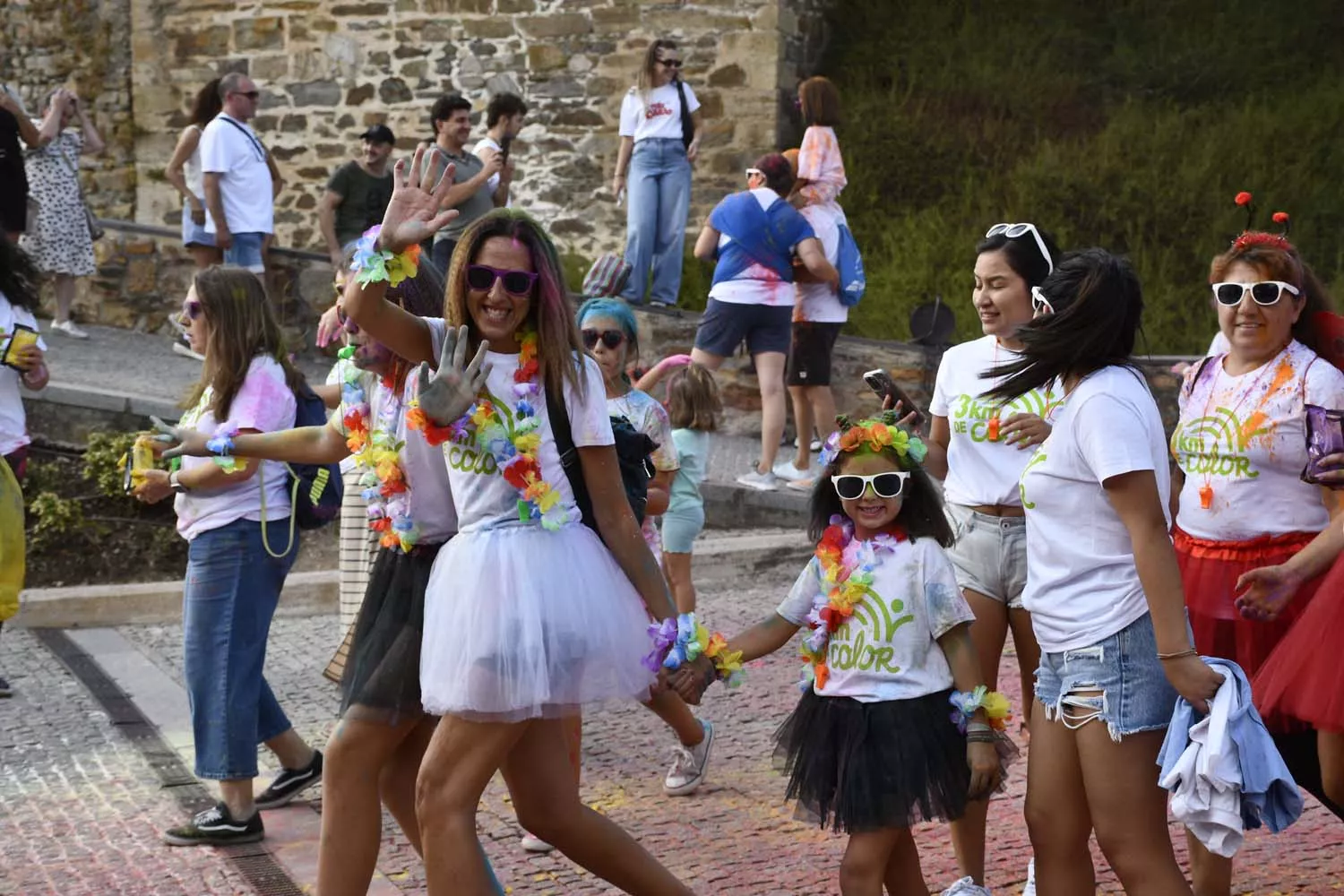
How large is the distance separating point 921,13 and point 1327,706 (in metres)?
13.2

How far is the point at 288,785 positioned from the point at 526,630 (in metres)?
2.33

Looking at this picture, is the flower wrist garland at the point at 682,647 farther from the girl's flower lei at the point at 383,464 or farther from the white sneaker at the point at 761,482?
the white sneaker at the point at 761,482

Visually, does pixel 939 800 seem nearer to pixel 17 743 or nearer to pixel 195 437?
pixel 195 437

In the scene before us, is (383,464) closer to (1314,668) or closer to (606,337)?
(606,337)

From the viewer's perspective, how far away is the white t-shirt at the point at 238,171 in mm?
12023

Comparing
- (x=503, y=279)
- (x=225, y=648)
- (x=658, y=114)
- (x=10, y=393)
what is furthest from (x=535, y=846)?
(x=658, y=114)

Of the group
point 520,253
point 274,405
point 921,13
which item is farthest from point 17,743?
point 921,13

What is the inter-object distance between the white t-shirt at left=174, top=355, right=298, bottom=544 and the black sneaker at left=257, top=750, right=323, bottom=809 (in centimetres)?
89

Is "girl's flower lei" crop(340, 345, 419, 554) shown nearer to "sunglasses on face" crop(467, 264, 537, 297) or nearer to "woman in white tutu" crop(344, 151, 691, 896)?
"woman in white tutu" crop(344, 151, 691, 896)

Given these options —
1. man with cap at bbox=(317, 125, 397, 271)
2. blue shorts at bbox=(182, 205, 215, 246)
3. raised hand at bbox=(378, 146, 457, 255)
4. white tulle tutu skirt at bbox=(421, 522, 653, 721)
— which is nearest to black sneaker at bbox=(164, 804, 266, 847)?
white tulle tutu skirt at bbox=(421, 522, 653, 721)

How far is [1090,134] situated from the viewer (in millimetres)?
15562

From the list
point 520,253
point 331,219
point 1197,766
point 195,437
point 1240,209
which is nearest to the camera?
point 1197,766

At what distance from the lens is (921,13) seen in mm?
16750

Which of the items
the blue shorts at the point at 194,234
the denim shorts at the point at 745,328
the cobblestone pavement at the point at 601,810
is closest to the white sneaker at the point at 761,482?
the denim shorts at the point at 745,328
